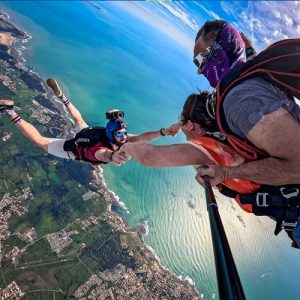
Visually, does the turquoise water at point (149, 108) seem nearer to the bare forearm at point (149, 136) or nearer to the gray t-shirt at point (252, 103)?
the bare forearm at point (149, 136)

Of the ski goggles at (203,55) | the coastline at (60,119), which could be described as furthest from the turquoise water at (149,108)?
the ski goggles at (203,55)

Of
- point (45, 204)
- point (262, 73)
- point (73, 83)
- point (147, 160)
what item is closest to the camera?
point (262, 73)

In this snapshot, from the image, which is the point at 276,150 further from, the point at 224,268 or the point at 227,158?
the point at 224,268

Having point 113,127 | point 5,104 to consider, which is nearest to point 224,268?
point 113,127

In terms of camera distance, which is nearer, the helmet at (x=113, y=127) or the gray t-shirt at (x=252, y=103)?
the gray t-shirt at (x=252, y=103)

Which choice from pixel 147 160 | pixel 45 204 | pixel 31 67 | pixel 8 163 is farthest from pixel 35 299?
pixel 31 67

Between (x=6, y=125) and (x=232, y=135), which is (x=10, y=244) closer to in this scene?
(x=6, y=125)
